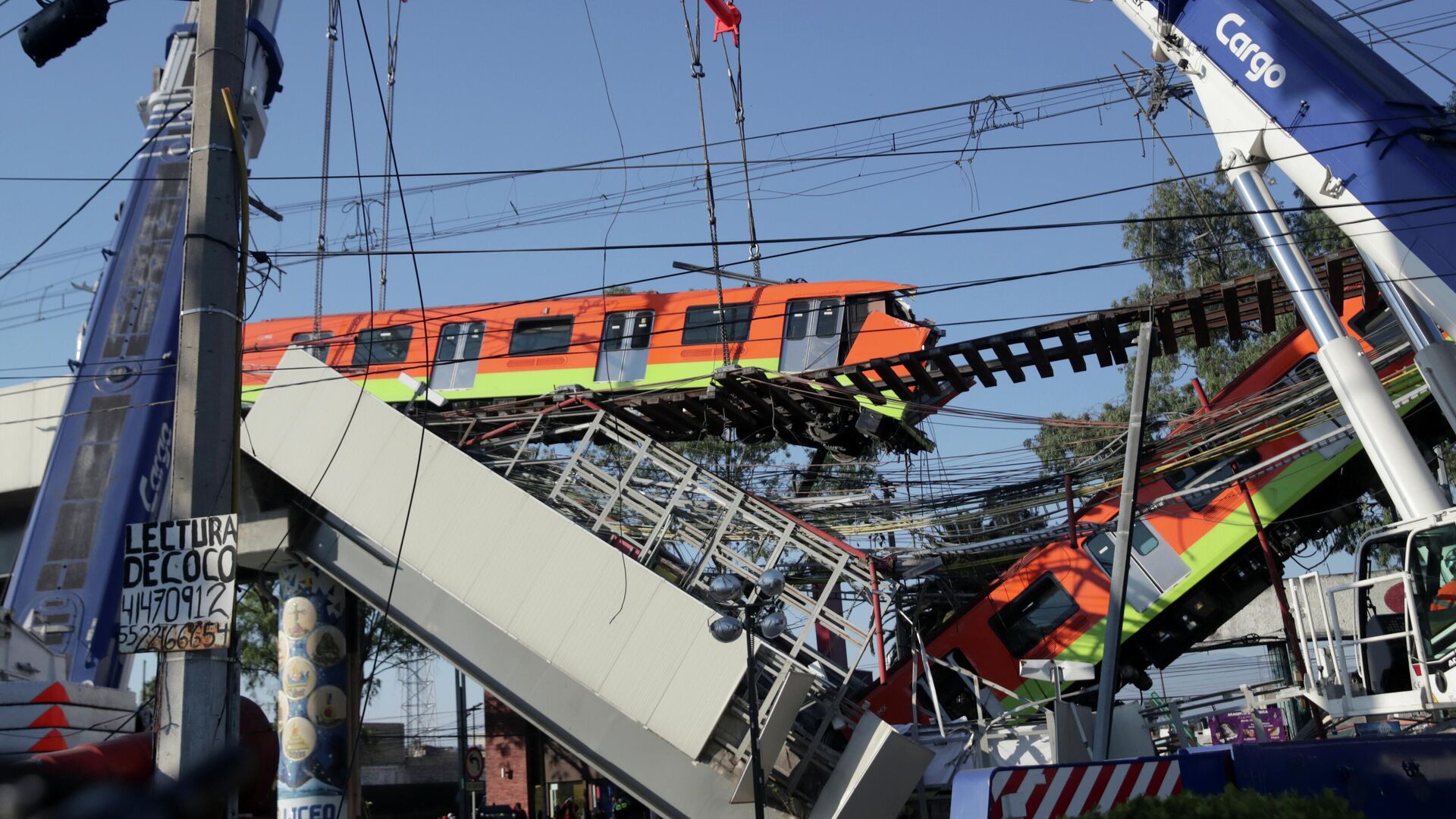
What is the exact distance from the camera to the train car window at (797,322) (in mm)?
24844

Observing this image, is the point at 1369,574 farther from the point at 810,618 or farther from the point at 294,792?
the point at 294,792

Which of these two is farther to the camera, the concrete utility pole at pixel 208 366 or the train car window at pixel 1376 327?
the train car window at pixel 1376 327

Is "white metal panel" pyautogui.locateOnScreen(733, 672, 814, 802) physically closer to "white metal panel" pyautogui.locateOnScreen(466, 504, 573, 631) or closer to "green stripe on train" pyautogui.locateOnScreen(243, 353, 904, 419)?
"white metal panel" pyautogui.locateOnScreen(466, 504, 573, 631)

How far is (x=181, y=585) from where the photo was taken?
25.8ft

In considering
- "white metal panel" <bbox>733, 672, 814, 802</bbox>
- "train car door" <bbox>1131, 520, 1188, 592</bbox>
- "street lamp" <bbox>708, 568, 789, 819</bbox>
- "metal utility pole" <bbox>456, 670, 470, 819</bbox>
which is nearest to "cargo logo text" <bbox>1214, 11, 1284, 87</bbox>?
"street lamp" <bbox>708, 568, 789, 819</bbox>

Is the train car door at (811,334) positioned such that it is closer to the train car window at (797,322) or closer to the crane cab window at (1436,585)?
the train car window at (797,322)

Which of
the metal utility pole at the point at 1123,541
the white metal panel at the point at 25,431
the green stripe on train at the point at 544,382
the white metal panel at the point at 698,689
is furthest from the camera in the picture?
the white metal panel at the point at 25,431

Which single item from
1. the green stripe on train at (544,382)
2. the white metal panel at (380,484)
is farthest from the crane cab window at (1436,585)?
the green stripe on train at (544,382)

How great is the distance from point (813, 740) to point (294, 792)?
9762 millimetres

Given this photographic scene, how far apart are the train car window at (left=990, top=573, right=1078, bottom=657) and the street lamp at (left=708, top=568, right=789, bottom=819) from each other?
589 centimetres

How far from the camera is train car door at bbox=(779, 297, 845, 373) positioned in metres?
24.5

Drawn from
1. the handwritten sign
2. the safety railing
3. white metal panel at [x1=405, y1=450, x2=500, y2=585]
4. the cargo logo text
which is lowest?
the safety railing

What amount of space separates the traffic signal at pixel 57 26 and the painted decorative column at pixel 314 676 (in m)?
13.3

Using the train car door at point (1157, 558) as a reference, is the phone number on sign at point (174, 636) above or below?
below
